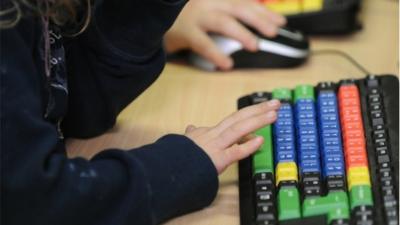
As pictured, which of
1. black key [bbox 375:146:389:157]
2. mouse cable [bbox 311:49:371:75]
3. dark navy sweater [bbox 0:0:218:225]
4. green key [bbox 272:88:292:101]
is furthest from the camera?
mouse cable [bbox 311:49:371:75]

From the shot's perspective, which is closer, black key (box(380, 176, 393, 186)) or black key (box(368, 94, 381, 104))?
black key (box(380, 176, 393, 186))

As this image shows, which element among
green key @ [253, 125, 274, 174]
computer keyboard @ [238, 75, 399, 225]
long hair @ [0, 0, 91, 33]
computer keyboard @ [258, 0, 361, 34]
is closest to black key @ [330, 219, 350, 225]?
computer keyboard @ [238, 75, 399, 225]

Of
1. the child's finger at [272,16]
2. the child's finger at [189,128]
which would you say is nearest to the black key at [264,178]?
the child's finger at [189,128]

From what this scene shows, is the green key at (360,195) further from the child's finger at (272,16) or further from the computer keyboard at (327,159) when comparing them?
the child's finger at (272,16)

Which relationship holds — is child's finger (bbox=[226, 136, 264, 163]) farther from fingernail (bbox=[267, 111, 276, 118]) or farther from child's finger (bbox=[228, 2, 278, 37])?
child's finger (bbox=[228, 2, 278, 37])

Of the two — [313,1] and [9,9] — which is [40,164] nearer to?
[9,9]

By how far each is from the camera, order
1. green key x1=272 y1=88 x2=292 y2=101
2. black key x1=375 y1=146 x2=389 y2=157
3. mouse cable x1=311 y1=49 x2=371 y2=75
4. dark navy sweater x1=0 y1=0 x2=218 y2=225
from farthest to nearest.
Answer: mouse cable x1=311 y1=49 x2=371 y2=75, green key x1=272 y1=88 x2=292 y2=101, black key x1=375 y1=146 x2=389 y2=157, dark navy sweater x1=0 y1=0 x2=218 y2=225

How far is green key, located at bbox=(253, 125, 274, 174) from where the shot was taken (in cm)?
72

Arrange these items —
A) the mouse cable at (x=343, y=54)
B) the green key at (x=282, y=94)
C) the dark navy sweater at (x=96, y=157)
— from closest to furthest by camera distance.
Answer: the dark navy sweater at (x=96, y=157) < the green key at (x=282, y=94) < the mouse cable at (x=343, y=54)

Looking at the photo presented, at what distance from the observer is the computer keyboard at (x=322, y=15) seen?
1002 millimetres

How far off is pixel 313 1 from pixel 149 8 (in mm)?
307

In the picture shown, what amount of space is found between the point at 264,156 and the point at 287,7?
35 centimetres

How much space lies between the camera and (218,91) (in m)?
0.92

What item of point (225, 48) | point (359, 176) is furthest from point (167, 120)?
point (359, 176)
